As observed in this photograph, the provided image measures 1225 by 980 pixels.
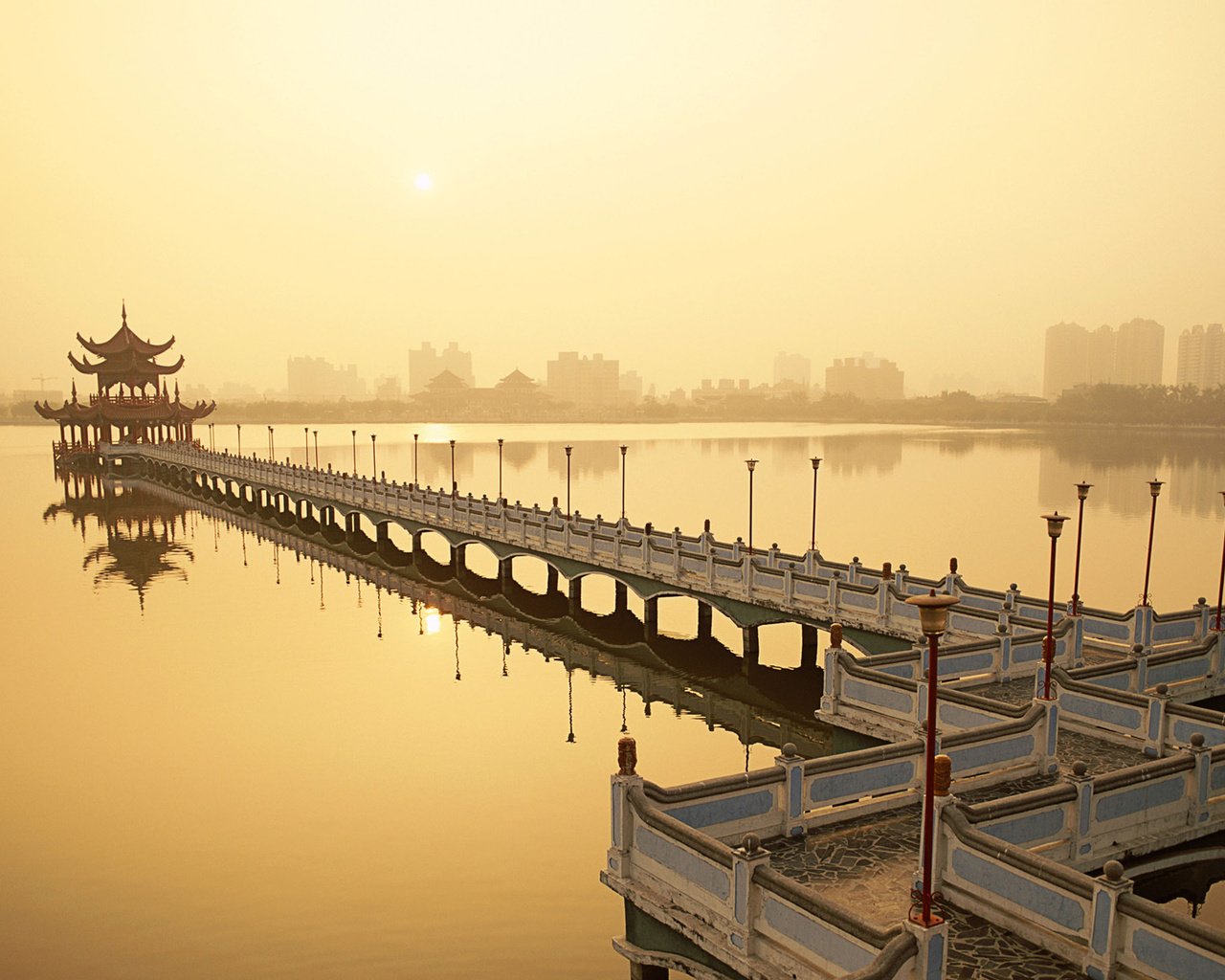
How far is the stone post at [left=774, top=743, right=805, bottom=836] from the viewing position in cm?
1287

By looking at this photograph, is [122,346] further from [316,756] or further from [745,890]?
[745,890]

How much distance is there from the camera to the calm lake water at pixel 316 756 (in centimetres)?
1700

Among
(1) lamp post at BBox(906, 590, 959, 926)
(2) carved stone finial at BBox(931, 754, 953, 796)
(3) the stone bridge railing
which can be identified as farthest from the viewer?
(3) the stone bridge railing

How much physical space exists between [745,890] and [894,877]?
2.64 m

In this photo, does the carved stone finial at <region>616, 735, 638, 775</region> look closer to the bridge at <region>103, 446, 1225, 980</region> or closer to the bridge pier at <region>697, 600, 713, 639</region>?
the bridge at <region>103, 446, 1225, 980</region>

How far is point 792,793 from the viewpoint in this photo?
13.0 metres

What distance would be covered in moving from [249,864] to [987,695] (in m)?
15.2

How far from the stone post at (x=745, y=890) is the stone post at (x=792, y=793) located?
8.12ft

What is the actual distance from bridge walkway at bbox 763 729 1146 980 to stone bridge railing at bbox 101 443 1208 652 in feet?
27.0

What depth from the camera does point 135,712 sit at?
29016 millimetres

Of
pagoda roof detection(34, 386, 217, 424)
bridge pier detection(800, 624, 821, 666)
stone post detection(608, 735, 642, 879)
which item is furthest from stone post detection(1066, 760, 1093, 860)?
pagoda roof detection(34, 386, 217, 424)

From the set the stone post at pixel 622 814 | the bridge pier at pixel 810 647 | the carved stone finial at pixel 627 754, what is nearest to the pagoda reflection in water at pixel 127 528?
the bridge pier at pixel 810 647

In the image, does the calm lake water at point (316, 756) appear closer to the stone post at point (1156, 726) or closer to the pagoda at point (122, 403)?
the stone post at point (1156, 726)

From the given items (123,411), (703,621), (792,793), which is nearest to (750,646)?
(703,621)
